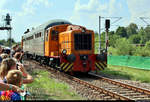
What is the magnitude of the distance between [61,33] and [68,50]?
5.15ft

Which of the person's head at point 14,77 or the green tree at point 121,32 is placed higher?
the green tree at point 121,32

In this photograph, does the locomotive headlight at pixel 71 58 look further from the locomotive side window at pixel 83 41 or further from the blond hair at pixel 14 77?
the blond hair at pixel 14 77

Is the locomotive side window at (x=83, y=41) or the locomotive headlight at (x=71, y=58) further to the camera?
the locomotive side window at (x=83, y=41)

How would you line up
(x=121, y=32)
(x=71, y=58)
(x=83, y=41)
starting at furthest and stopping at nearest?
(x=121, y=32), (x=83, y=41), (x=71, y=58)

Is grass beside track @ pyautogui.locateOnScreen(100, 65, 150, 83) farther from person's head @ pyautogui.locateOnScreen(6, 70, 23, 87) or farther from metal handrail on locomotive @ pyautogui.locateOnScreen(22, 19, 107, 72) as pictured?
person's head @ pyautogui.locateOnScreen(6, 70, 23, 87)

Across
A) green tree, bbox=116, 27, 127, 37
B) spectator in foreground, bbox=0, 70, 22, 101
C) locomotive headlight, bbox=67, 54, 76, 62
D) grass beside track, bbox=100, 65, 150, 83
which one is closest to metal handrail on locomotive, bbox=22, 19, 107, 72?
locomotive headlight, bbox=67, 54, 76, 62

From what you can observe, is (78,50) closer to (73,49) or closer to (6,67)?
(73,49)

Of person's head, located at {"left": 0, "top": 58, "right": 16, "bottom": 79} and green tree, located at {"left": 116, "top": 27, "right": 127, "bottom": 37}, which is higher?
green tree, located at {"left": 116, "top": 27, "right": 127, "bottom": 37}

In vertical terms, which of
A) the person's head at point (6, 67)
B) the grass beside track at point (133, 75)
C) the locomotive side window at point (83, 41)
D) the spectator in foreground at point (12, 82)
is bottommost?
the grass beside track at point (133, 75)

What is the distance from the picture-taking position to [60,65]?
46.1 feet

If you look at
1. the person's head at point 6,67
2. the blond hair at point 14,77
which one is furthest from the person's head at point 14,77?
the person's head at point 6,67

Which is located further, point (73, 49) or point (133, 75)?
point (133, 75)

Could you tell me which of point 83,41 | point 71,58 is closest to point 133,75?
point 83,41

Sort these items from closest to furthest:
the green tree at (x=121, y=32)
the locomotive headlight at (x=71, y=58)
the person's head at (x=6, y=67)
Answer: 1. the person's head at (x=6, y=67)
2. the locomotive headlight at (x=71, y=58)
3. the green tree at (x=121, y=32)
